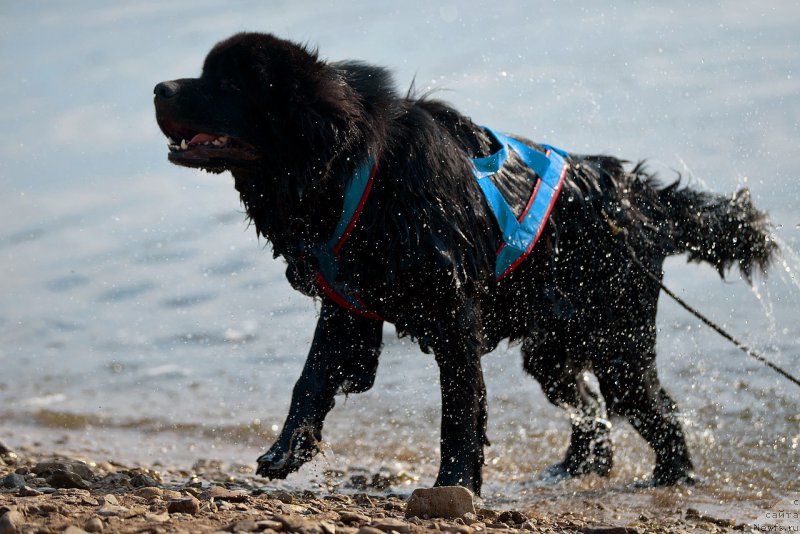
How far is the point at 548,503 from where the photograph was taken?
466 cm

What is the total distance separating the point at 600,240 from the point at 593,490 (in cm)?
123

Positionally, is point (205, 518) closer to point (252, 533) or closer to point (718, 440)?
point (252, 533)

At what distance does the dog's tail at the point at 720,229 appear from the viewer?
5.25m

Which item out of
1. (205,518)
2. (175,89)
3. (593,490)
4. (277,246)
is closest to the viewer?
(205,518)

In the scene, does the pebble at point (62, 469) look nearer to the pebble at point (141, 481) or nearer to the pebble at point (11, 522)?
the pebble at point (141, 481)

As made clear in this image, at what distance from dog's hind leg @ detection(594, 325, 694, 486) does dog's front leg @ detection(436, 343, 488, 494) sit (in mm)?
1114

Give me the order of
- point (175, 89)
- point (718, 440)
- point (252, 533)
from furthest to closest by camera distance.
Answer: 1. point (718, 440)
2. point (175, 89)
3. point (252, 533)

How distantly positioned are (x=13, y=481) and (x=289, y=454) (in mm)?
1051

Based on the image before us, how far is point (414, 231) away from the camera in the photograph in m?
3.91

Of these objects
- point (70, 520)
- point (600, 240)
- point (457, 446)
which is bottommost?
point (70, 520)

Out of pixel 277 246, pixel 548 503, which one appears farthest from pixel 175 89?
pixel 548 503

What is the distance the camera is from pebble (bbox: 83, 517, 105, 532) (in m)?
2.86

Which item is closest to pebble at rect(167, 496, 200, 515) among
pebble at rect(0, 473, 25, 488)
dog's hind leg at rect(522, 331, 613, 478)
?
pebble at rect(0, 473, 25, 488)

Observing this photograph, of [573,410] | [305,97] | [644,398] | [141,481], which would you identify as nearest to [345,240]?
[305,97]
